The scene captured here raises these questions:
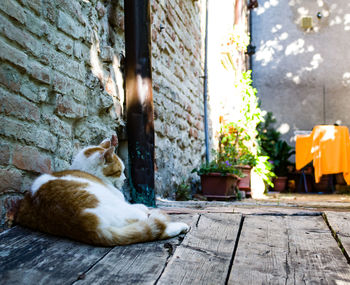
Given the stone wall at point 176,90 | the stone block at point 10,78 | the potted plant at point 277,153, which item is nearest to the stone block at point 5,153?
the stone block at point 10,78

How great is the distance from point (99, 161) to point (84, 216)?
65cm

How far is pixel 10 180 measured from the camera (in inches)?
65.5

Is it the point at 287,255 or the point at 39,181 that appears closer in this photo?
the point at 287,255

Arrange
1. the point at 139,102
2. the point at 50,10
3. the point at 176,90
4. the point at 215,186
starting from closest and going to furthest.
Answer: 1. the point at 50,10
2. the point at 139,102
3. the point at 176,90
4. the point at 215,186

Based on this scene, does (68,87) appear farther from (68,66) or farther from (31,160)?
(31,160)

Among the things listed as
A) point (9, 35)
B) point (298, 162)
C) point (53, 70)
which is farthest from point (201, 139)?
point (9, 35)

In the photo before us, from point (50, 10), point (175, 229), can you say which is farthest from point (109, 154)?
point (50, 10)

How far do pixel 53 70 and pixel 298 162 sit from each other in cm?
571

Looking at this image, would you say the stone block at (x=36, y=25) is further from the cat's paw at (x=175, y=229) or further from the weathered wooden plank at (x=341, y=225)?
the weathered wooden plank at (x=341, y=225)

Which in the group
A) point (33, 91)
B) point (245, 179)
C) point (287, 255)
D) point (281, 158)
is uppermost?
point (33, 91)

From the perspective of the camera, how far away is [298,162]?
6.91m

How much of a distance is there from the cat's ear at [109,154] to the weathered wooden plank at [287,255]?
76 centimetres

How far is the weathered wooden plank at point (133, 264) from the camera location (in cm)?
117

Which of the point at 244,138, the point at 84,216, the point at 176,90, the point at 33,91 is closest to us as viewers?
the point at 84,216
